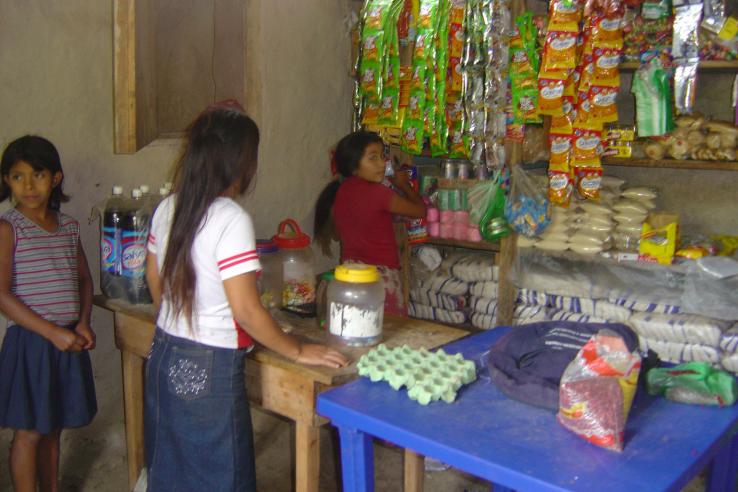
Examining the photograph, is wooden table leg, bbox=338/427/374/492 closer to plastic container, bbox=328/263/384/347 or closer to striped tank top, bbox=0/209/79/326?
plastic container, bbox=328/263/384/347

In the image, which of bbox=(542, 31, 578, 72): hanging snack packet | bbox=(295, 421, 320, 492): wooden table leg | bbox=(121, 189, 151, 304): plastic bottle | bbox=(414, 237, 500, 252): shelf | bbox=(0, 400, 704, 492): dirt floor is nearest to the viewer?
bbox=(295, 421, 320, 492): wooden table leg

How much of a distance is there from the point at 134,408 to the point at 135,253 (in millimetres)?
561

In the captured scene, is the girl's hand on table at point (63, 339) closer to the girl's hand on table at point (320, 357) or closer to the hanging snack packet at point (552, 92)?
the girl's hand on table at point (320, 357)

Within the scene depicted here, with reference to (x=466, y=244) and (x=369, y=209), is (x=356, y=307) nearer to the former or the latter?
(x=369, y=209)

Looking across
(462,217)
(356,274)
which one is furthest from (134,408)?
(462,217)

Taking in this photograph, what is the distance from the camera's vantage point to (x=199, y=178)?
5.93 feet

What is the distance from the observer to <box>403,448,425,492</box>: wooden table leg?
7.87 ft

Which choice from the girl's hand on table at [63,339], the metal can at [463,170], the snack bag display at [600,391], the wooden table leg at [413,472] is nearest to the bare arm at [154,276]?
the girl's hand on table at [63,339]

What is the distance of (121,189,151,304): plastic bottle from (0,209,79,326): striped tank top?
0.52 ft

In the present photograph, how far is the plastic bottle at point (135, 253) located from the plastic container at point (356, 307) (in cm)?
73

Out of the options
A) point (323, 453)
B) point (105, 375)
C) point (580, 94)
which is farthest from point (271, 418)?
point (580, 94)

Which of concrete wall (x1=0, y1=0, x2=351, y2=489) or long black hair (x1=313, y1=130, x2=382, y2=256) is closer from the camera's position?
concrete wall (x1=0, y1=0, x2=351, y2=489)

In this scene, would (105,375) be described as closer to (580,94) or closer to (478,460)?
(478,460)

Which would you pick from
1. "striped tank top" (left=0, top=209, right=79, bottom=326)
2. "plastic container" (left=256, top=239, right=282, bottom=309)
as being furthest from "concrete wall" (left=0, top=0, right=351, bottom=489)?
"plastic container" (left=256, top=239, right=282, bottom=309)
